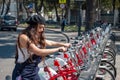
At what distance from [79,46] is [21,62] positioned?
3.05 m

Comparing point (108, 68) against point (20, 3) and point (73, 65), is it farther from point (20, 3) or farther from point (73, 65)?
point (20, 3)

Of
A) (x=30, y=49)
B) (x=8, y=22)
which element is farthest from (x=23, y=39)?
(x=8, y=22)

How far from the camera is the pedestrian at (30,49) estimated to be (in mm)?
4637

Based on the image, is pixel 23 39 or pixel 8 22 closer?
pixel 23 39

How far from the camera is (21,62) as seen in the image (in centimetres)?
478

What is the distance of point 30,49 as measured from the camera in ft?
15.3

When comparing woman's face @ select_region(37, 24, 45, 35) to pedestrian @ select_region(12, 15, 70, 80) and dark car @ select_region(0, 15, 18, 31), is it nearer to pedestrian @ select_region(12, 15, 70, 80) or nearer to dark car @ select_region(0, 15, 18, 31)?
pedestrian @ select_region(12, 15, 70, 80)

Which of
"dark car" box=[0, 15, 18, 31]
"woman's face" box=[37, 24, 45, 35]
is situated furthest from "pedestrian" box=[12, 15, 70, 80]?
"dark car" box=[0, 15, 18, 31]

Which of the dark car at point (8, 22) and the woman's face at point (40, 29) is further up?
the woman's face at point (40, 29)

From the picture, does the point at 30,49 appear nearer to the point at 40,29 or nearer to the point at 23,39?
the point at 23,39

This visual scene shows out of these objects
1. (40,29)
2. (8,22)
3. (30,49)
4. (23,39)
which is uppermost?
(40,29)

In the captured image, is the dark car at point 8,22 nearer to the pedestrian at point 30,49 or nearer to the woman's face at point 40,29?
the pedestrian at point 30,49

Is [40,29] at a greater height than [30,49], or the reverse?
[40,29]

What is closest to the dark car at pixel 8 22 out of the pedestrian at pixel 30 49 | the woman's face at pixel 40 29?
the pedestrian at pixel 30 49
